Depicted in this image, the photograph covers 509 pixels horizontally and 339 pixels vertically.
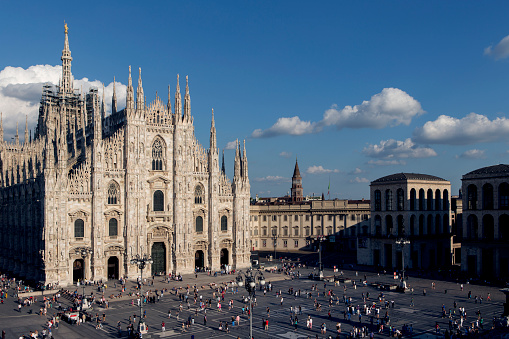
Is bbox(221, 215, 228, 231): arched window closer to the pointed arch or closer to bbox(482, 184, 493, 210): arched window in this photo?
the pointed arch

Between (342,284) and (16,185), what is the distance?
53.5 metres

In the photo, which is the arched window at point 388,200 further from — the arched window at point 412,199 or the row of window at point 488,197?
the row of window at point 488,197

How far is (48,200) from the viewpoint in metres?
64.5

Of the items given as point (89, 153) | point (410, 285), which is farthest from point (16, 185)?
point (410, 285)

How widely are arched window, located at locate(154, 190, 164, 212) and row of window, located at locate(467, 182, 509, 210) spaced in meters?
48.1

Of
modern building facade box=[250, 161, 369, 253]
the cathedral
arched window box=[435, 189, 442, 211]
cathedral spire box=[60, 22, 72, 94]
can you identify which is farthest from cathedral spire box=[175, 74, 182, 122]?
arched window box=[435, 189, 442, 211]

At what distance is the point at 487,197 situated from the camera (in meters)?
76.4

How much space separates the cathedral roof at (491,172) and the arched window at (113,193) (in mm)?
53527

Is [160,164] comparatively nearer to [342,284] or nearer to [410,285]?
[342,284]

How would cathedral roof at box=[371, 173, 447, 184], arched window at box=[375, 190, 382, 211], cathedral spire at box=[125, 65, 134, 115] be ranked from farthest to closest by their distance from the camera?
arched window at box=[375, 190, 382, 211] → cathedral roof at box=[371, 173, 447, 184] → cathedral spire at box=[125, 65, 134, 115]

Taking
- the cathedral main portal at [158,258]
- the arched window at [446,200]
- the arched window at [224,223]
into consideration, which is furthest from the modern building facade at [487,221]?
the cathedral main portal at [158,258]

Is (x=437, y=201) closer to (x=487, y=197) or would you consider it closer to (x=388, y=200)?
(x=388, y=200)

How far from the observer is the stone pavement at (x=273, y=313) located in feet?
148

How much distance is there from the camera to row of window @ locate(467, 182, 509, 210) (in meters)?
73.6
